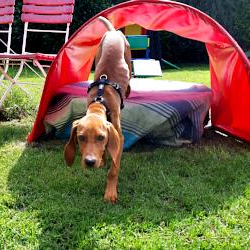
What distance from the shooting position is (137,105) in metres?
4.82

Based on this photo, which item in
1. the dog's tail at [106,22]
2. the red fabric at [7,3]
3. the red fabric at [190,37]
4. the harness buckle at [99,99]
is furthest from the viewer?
the red fabric at [7,3]

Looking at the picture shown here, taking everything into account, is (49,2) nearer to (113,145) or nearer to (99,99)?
(99,99)

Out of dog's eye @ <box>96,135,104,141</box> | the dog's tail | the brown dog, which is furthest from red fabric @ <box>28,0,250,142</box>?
dog's eye @ <box>96,135,104,141</box>

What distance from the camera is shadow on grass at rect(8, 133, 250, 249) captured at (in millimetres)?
3025

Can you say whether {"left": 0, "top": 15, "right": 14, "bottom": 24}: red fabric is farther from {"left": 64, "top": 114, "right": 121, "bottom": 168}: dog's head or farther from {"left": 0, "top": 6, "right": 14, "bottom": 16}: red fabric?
{"left": 64, "top": 114, "right": 121, "bottom": 168}: dog's head

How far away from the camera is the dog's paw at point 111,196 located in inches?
134

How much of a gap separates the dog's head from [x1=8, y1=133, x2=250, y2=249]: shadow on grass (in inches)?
16.1

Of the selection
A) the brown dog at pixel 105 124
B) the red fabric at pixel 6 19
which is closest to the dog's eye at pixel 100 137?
the brown dog at pixel 105 124

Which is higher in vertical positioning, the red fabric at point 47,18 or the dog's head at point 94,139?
the dog's head at point 94,139

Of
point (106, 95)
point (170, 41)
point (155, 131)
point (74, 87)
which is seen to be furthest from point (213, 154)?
point (170, 41)

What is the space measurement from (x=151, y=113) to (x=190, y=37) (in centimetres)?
102

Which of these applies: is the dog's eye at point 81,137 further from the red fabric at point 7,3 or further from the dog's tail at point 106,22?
the red fabric at point 7,3

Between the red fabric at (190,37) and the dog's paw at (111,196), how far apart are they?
171 centimetres

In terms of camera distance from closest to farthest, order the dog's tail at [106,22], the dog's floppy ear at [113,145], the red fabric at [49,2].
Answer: the dog's floppy ear at [113,145] < the dog's tail at [106,22] < the red fabric at [49,2]
